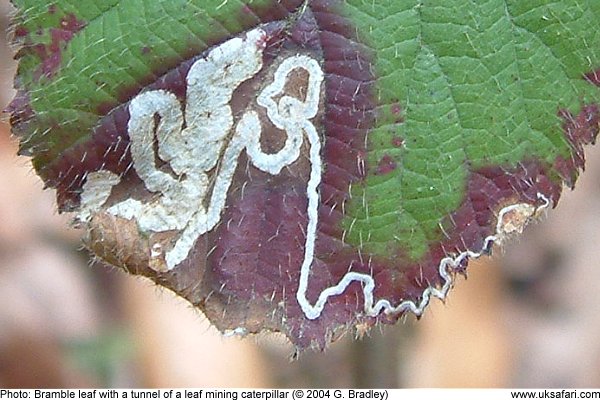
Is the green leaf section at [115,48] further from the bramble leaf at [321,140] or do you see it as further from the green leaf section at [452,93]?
the green leaf section at [452,93]

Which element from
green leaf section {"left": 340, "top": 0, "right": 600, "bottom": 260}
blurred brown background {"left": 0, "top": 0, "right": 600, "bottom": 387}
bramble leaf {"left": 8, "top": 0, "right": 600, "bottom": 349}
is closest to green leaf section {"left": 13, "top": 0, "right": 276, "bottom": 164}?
bramble leaf {"left": 8, "top": 0, "right": 600, "bottom": 349}

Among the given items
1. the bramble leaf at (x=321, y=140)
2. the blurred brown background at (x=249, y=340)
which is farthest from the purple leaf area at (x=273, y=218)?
the blurred brown background at (x=249, y=340)

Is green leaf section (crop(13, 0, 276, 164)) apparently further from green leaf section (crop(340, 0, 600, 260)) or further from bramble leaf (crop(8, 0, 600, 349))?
green leaf section (crop(340, 0, 600, 260))

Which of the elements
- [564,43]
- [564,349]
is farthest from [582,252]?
[564,43]

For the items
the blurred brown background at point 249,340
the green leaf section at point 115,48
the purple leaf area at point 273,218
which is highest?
the green leaf section at point 115,48

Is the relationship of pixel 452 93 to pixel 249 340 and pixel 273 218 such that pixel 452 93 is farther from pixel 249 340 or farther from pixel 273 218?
pixel 249 340

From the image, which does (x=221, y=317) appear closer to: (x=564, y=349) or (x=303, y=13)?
(x=303, y=13)
